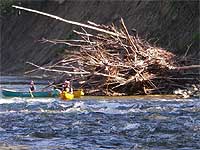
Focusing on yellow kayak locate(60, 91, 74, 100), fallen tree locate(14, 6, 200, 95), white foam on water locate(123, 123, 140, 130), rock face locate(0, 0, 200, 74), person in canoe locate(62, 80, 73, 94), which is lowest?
white foam on water locate(123, 123, 140, 130)

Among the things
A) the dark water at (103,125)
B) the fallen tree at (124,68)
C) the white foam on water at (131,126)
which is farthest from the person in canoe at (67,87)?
the white foam on water at (131,126)

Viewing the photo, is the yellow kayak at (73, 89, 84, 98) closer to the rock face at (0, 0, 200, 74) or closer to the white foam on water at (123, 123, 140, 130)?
the rock face at (0, 0, 200, 74)

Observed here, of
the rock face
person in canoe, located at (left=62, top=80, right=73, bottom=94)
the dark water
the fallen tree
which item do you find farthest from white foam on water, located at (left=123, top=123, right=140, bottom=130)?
the rock face

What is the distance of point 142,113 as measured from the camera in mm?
19281

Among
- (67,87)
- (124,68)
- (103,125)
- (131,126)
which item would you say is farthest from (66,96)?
(131,126)

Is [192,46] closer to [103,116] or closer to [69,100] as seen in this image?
[69,100]

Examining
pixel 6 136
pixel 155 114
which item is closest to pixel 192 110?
pixel 155 114

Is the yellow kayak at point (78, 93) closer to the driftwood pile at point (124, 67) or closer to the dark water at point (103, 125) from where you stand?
the driftwood pile at point (124, 67)

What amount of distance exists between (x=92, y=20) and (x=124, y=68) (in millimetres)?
27970

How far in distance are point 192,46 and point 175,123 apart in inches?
804

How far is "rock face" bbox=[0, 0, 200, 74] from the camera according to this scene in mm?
40219

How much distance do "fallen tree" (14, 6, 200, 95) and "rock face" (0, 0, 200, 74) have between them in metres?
6.74

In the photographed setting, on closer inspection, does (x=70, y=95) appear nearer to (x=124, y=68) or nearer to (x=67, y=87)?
(x=67, y=87)

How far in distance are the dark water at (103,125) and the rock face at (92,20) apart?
13.6 m
